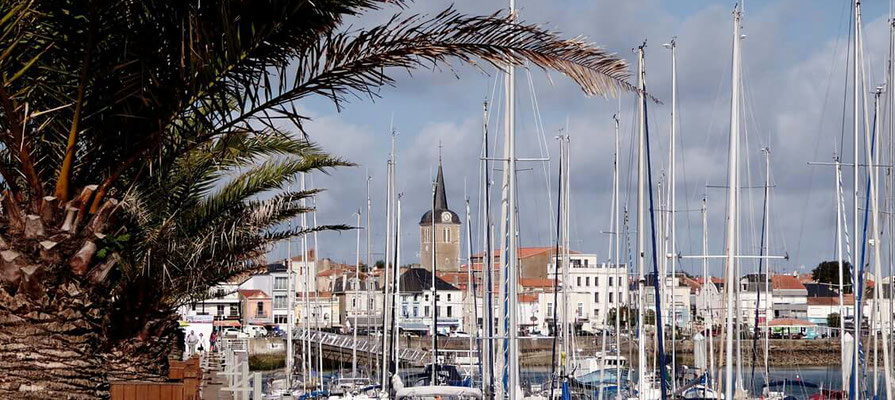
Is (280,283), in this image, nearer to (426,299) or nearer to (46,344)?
(426,299)

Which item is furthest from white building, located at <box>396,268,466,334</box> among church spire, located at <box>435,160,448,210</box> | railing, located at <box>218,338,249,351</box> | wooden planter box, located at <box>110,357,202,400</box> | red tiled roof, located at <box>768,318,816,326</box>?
wooden planter box, located at <box>110,357,202,400</box>

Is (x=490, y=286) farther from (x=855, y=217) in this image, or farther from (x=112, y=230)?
(x=112, y=230)

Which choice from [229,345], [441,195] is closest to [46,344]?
[229,345]

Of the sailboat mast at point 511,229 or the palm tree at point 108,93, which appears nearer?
the palm tree at point 108,93

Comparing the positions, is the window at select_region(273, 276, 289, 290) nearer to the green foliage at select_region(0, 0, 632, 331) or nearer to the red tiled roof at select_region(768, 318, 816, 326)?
the red tiled roof at select_region(768, 318, 816, 326)

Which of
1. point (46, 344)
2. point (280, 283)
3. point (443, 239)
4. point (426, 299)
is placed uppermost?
point (443, 239)

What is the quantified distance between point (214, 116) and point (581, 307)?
144m

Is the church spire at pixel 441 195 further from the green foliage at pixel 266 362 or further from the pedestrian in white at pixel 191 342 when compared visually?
the pedestrian in white at pixel 191 342

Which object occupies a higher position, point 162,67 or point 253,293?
point 162,67

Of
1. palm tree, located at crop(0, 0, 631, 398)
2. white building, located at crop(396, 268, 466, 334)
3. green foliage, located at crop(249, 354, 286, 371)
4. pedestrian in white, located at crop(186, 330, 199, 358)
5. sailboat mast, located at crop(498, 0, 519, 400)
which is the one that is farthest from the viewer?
white building, located at crop(396, 268, 466, 334)

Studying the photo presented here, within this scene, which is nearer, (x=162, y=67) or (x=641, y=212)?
(x=162, y=67)

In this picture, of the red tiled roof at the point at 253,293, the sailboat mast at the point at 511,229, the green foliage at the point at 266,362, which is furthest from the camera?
the red tiled roof at the point at 253,293

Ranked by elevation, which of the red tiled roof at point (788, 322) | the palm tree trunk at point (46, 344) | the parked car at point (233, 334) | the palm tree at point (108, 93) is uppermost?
the palm tree at point (108, 93)

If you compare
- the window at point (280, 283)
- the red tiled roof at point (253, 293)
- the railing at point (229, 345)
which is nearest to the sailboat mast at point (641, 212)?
the railing at point (229, 345)
